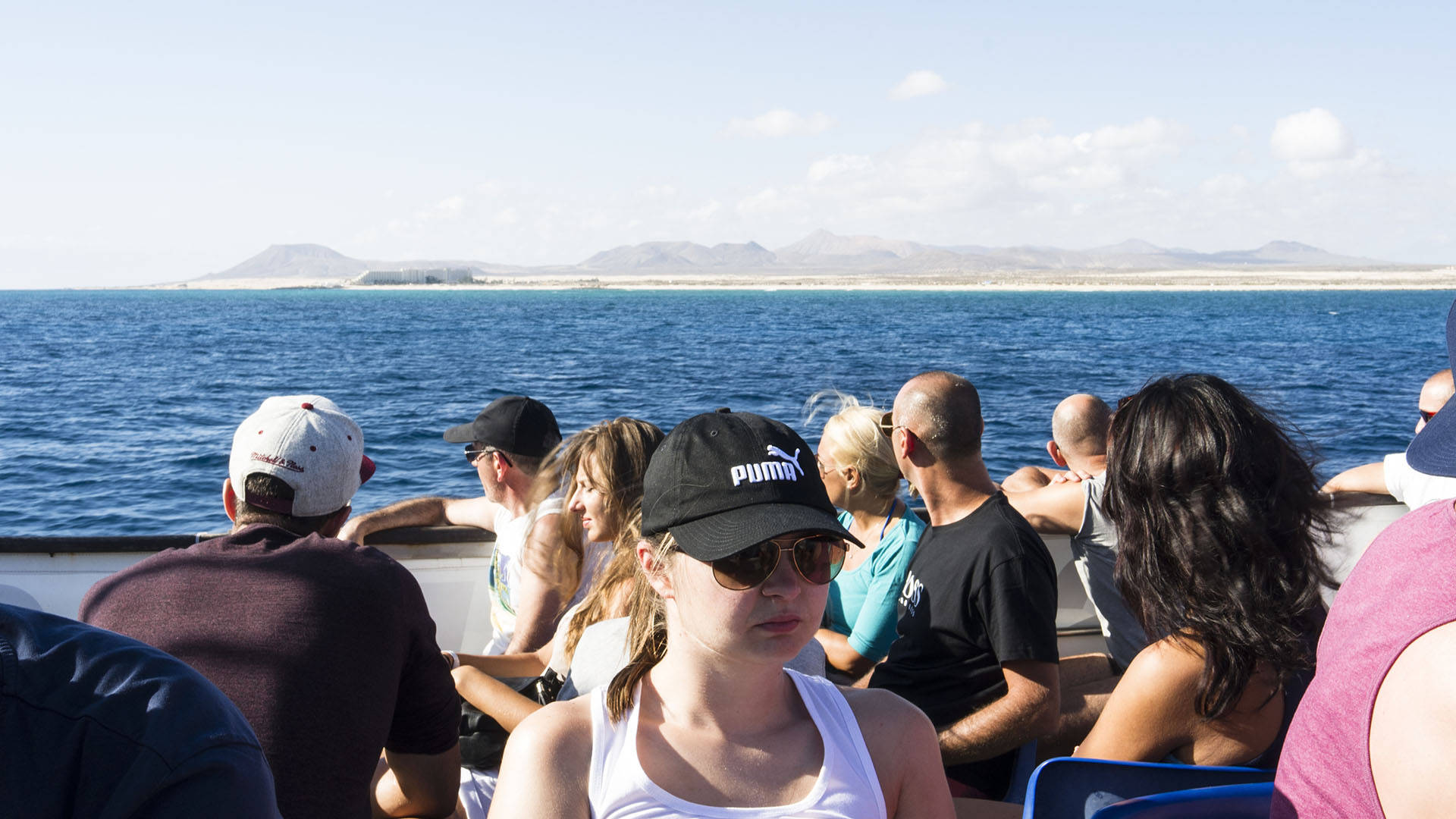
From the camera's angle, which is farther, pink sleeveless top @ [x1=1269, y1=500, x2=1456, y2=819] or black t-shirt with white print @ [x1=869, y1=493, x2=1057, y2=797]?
black t-shirt with white print @ [x1=869, y1=493, x2=1057, y2=797]

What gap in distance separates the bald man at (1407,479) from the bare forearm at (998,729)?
6.86ft

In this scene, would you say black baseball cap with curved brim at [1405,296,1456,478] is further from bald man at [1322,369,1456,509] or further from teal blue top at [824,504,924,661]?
bald man at [1322,369,1456,509]

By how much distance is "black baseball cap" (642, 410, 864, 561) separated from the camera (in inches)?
64.4

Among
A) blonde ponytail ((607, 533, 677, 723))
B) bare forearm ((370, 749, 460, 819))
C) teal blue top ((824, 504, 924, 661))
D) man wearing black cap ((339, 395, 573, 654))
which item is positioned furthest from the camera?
man wearing black cap ((339, 395, 573, 654))

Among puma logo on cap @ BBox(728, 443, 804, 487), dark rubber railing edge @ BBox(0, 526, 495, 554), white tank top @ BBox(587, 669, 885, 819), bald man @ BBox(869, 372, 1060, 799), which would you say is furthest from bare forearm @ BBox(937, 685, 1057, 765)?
dark rubber railing edge @ BBox(0, 526, 495, 554)

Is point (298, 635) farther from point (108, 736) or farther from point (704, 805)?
point (108, 736)

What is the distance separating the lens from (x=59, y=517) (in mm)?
13164

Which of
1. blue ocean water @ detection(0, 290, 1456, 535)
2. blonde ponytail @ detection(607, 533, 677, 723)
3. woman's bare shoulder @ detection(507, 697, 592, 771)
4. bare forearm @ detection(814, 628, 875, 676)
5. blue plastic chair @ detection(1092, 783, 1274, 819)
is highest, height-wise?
blonde ponytail @ detection(607, 533, 677, 723)

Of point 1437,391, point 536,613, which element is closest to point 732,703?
point 536,613

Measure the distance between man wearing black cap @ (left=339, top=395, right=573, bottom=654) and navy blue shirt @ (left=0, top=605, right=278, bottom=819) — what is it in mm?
2222

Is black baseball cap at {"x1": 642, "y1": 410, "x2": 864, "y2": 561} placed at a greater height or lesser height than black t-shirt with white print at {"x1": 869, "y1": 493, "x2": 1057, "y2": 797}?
greater

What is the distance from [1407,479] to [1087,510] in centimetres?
179

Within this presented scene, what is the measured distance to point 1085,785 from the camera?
6.31ft

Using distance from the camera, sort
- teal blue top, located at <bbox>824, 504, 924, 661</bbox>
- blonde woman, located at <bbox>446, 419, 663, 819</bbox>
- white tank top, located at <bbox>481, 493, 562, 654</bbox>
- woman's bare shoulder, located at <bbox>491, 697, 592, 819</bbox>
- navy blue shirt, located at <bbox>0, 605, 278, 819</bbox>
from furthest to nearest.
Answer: white tank top, located at <bbox>481, 493, 562, 654</bbox>
teal blue top, located at <bbox>824, 504, 924, 661</bbox>
blonde woman, located at <bbox>446, 419, 663, 819</bbox>
woman's bare shoulder, located at <bbox>491, 697, 592, 819</bbox>
navy blue shirt, located at <bbox>0, 605, 278, 819</bbox>
